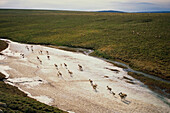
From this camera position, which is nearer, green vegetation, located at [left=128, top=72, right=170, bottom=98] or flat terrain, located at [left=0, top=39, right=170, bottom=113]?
flat terrain, located at [left=0, top=39, right=170, bottom=113]

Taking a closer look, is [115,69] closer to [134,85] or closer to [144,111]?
[134,85]

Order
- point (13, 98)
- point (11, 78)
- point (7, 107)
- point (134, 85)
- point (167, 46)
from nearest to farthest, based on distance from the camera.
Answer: point (7, 107)
point (13, 98)
point (134, 85)
point (11, 78)
point (167, 46)

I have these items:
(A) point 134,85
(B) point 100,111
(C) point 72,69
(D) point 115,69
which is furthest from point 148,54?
(B) point 100,111

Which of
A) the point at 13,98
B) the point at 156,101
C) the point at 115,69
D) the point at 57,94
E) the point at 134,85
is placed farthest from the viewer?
the point at 115,69

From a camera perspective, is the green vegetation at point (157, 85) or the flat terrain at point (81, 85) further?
the green vegetation at point (157, 85)

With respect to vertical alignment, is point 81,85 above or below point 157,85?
below

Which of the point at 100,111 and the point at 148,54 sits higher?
the point at 148,54

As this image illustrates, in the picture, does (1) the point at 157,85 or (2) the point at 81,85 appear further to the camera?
(2) the point at 81,85

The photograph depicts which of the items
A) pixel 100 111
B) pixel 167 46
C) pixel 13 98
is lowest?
pixel 100 111
